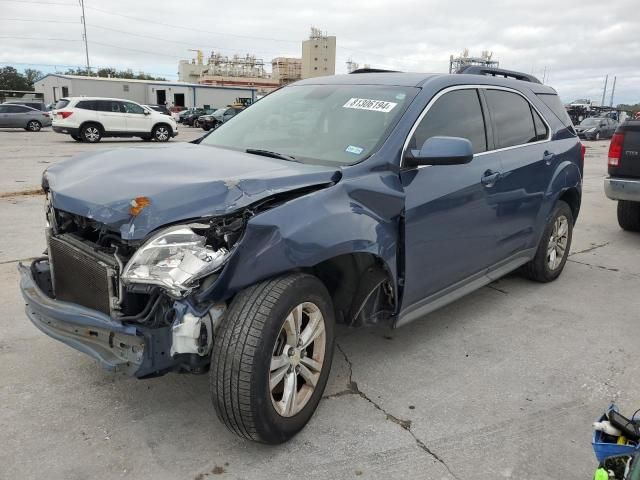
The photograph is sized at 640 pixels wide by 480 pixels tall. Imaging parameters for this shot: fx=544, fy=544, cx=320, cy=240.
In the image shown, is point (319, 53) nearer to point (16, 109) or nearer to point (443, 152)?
point (16, 109)

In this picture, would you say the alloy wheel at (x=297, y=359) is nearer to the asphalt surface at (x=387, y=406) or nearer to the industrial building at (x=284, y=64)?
the asphalt surface at (x=387, y=406)

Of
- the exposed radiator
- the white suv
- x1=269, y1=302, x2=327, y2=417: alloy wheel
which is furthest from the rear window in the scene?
the white suv

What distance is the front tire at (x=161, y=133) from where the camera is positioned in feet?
74.5

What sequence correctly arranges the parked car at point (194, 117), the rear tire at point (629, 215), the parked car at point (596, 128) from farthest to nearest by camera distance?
the parked car at point (194, 117) < the parked car at point (596, 128) < the rear tire at point (629, 215)

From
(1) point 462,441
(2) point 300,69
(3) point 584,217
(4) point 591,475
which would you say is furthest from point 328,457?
(2) point 300,69

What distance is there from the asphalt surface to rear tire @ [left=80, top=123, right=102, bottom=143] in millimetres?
18181

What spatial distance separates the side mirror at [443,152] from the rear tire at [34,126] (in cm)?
3040

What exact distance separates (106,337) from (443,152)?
6.55ft

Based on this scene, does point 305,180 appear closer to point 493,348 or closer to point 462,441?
point 462,441

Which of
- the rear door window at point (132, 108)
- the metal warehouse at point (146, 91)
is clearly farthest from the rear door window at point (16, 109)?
the metal warehouse at point (146, 91)

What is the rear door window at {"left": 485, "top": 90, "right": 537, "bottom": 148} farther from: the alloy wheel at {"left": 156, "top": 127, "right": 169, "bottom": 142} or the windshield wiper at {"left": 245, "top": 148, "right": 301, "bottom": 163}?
the alloy wheel at {"left": 156, "top": 127, "right": 169, "bottom": 142}

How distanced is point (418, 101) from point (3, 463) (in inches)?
116

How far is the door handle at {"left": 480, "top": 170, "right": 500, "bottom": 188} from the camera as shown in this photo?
149 inches

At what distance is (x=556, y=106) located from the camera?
5262mm
